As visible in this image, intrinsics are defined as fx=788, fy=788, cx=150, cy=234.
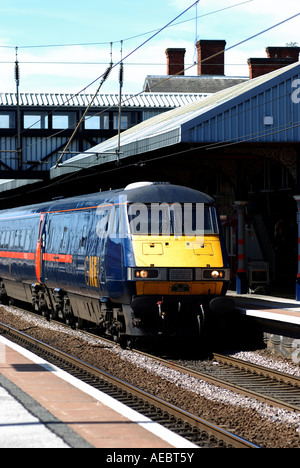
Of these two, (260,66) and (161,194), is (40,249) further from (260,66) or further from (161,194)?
(260,66)

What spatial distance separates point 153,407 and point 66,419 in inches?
89.4

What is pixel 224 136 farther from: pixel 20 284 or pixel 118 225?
pixel 20 284

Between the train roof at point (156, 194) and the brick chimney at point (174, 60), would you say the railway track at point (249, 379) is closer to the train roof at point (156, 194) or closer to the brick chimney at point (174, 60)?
the train roof at point (156, 194)

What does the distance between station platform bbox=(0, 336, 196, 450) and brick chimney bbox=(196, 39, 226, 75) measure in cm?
3946

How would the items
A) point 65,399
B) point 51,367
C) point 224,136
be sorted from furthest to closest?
point 224,136 < point 51,367 < point 65,399

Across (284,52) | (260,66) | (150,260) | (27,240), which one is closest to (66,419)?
(150,260)

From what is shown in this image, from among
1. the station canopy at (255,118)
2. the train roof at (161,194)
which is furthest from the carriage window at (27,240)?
the train roof at (161,194)

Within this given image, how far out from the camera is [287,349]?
14836mm

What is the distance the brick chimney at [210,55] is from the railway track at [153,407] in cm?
3556

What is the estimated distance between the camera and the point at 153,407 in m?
10.5

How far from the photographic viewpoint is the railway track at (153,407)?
8.65 m

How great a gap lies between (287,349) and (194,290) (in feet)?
6.84

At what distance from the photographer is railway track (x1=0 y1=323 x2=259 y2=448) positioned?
8651 millimetres

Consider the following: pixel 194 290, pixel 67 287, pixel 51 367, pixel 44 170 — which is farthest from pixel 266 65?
pixel 51 367
